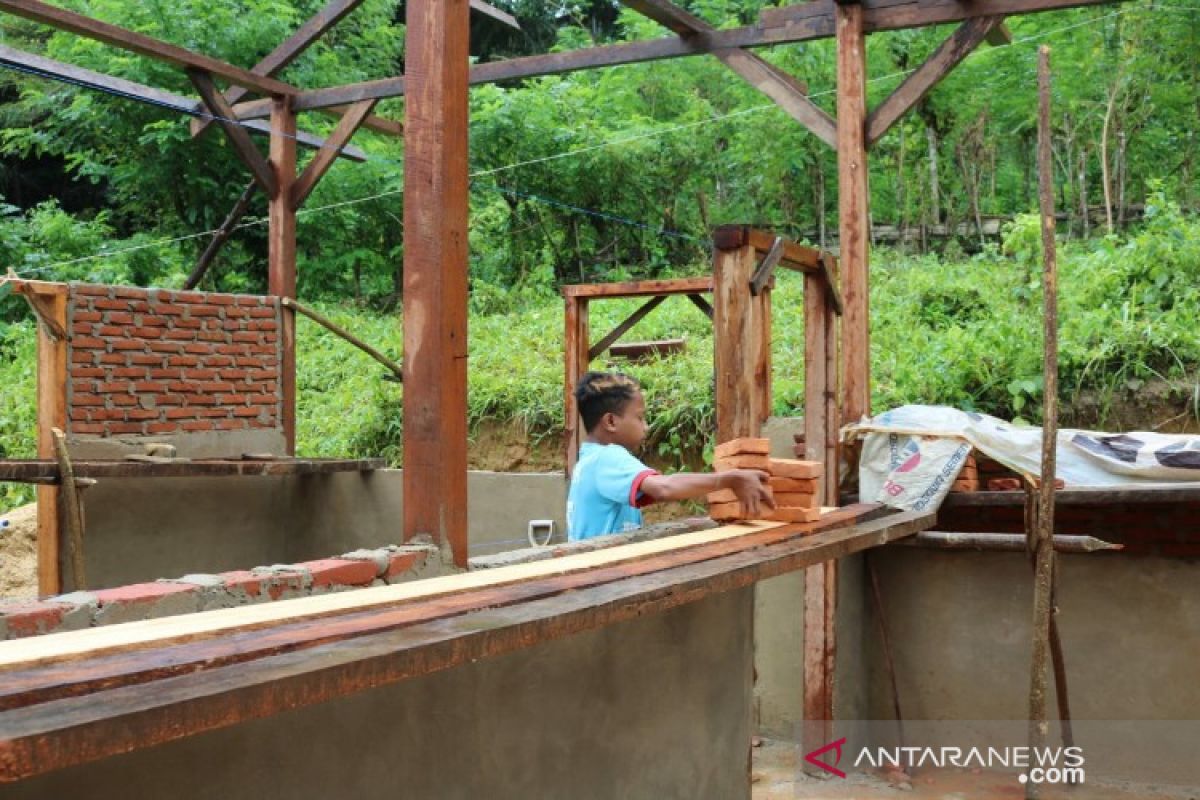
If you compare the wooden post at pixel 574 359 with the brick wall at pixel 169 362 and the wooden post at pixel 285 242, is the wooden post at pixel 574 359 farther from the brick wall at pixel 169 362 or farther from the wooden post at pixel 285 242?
the brick wall at pixel 169 362

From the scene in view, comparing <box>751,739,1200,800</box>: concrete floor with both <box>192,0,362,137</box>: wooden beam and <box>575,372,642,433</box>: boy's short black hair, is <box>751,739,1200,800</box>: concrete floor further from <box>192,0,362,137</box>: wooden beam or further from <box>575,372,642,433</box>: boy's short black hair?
<box>192,0,362,137</box>: wooden beam

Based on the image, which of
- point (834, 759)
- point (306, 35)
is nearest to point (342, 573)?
point (834, 759)

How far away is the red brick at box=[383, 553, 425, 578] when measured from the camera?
3244 millimetres

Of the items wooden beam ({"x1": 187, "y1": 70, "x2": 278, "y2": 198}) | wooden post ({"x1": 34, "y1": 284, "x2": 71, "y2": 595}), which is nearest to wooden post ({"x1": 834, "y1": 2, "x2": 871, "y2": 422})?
wooden beam ({"x1": 187, "y1": 70, "x2": 278, "y2": 198})

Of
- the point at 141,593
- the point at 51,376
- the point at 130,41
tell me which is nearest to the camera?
the point at 141,593

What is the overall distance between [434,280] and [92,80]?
275 inches

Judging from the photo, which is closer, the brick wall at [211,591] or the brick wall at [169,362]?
the brick wall at [211,591]

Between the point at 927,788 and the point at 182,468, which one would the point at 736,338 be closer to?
the point at 927,788

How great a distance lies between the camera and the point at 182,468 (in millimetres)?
7945

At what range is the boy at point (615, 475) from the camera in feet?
13.3

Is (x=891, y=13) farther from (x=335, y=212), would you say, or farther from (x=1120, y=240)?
(x=335, y=212)

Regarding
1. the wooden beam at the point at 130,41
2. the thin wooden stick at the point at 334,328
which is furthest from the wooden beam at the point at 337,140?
the thin wooden stick at the point at 334,328

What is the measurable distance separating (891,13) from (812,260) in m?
2.16

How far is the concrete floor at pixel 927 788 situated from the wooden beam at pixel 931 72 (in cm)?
406
